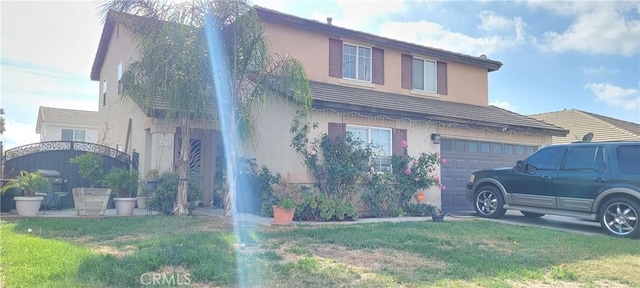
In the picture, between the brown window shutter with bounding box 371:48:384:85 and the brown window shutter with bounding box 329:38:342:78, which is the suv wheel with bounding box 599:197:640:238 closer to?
the brown window shutter with bounding box 371:48:384:85

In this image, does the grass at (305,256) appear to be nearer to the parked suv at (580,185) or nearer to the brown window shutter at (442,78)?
the parked suv at (580,185)

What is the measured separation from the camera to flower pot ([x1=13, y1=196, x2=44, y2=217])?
9.59m

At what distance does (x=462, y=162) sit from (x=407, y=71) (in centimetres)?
A: 364

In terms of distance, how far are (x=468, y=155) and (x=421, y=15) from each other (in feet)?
15.1

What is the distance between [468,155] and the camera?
44.9 feet

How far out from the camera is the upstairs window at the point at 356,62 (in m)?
13.6

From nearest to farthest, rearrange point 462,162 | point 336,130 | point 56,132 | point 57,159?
point 336,130, point 57,159, point 462,162, point 56,132

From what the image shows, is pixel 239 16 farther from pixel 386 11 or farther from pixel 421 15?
pixel 421 15

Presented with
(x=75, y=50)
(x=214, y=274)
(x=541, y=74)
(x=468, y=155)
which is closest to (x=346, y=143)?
(x=468, y=155)

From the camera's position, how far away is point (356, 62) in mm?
14039

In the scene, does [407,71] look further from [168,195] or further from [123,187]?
[123,187]

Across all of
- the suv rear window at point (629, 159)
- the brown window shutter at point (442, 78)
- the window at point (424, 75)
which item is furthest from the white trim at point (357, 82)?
the suv rear window at point (629, 159)

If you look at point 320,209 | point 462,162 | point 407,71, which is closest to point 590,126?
point 462,162

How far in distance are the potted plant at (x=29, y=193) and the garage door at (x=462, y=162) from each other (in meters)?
10.6
